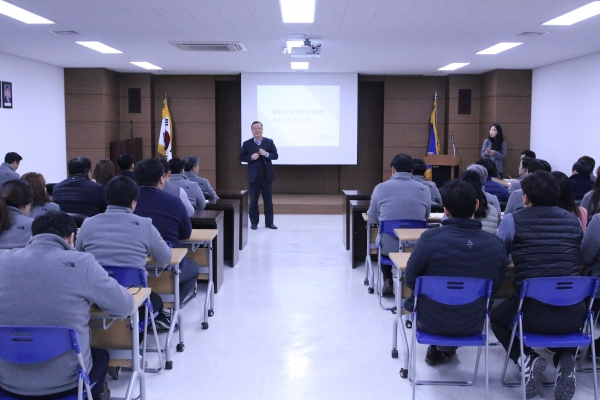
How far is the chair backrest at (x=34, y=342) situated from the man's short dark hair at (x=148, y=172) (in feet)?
7.24

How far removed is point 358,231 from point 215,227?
1.88 metres

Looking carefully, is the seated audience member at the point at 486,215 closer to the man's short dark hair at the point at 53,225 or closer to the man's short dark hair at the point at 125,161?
the man's short dark hair at the point at 53,225

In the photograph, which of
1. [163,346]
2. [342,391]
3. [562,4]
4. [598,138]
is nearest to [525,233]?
[342,391]

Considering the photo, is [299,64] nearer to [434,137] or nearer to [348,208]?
[434,137]

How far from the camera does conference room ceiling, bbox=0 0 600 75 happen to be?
5.73 meters

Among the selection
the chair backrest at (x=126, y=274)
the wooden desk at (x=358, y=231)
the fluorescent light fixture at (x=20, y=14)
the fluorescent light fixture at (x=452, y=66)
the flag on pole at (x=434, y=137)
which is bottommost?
the wooden desk at (x=358, y=231)

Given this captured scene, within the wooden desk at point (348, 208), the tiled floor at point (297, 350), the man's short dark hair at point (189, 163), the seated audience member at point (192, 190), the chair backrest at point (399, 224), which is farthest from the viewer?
the wooden desk at point (348, 208)

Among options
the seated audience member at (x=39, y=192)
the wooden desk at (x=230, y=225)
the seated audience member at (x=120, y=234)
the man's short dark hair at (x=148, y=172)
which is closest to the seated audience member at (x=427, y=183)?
the wooden desk at (x=230, y=225)

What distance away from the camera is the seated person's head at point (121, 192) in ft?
11.7

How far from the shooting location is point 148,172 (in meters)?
4.52

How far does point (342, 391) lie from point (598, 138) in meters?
7.01

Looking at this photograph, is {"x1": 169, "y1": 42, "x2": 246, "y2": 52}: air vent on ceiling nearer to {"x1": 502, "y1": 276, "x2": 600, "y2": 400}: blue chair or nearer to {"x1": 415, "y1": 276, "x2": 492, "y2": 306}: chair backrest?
{"x1": 415, "y1": 276, "x2": 492, "y2": 306}: chair backrest

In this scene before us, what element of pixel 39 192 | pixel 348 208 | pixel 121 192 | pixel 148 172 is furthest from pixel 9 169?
pixel 121 192

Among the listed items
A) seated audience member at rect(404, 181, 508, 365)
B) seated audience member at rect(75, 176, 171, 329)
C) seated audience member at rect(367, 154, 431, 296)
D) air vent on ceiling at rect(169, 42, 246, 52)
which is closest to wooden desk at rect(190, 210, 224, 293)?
seated audience member at rect(367, 154, 431, 296)
